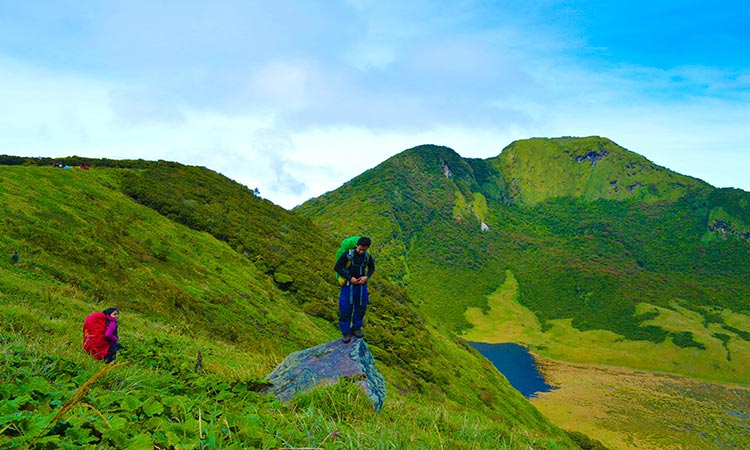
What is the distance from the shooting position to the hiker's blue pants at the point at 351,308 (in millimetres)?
9211

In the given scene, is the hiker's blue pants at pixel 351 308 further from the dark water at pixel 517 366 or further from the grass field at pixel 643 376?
the dark water at pixel 517 366

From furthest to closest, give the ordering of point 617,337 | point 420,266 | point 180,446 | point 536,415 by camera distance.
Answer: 1. point 420,266
2. point 617,337
3. point 536,415
4. point 180,446

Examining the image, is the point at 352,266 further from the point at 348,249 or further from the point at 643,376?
the point at 643,376

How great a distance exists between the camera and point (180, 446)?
2682 millimetres

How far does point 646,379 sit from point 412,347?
113 metres

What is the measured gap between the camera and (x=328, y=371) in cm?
764

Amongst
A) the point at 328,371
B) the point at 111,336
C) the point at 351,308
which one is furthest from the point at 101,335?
the point at 351,308

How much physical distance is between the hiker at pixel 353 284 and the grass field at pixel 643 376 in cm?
7369

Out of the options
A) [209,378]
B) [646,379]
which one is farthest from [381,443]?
[646,379]

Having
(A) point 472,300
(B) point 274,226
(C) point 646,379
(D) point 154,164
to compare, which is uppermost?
(D) point 154,164

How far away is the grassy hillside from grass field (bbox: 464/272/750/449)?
162ft

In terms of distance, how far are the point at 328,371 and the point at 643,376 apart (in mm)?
137940

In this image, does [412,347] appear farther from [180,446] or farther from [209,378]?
[180,446]

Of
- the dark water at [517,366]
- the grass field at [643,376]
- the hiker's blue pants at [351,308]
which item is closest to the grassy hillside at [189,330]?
the hiker's blue pants at [351,308]
